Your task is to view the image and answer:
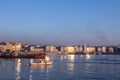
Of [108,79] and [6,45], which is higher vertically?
[6,45]

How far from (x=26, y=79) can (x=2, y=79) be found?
7.53 feet

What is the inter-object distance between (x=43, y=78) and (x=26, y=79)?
7.34 ft

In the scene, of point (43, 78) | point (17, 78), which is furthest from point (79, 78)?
point (17, 78)

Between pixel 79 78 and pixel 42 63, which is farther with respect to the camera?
pixel 42 63

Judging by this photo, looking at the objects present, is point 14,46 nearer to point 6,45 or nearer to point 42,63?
point 6,45

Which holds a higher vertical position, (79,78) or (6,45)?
(6,45)

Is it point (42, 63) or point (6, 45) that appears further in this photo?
Answer: point (6, 45)

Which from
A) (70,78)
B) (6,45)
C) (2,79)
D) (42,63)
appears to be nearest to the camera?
(2,79)

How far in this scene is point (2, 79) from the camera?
3200 cm

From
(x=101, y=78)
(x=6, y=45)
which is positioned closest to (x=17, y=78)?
(x=101, y=78)

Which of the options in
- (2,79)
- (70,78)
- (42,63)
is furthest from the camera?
(42,63)

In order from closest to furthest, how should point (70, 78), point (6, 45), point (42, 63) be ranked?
point (70, 78), point (42, 63), point (6, 45)

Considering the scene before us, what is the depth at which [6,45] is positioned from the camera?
574ft

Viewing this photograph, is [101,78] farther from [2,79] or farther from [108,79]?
[2,79]
